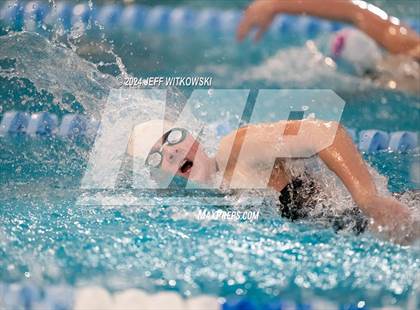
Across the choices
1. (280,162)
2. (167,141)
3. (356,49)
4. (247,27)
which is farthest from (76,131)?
(356,49)

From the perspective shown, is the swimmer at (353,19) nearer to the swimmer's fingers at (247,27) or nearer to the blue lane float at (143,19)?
the swimmer's fingers at (247,27)

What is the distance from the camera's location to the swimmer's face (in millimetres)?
2365

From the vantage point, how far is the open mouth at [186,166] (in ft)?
7.82

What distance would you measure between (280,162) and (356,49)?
1756 mm

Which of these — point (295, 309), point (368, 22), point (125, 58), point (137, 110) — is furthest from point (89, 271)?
point (125, 58)

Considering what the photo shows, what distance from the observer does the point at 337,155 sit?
2.31 metres

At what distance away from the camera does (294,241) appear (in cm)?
232

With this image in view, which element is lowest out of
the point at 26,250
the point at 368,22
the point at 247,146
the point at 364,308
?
the point at 26,250

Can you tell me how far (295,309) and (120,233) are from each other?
0.60 meters

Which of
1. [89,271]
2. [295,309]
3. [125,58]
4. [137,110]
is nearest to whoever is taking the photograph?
[295,309]

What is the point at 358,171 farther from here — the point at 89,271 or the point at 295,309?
the point at 89,271

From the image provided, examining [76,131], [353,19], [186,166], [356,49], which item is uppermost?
[353,19]

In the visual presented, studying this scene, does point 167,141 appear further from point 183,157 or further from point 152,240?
point 152,240

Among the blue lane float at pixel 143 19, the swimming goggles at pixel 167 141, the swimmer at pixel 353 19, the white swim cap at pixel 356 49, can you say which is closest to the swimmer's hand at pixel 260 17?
the swimmer at pixel 353 19
